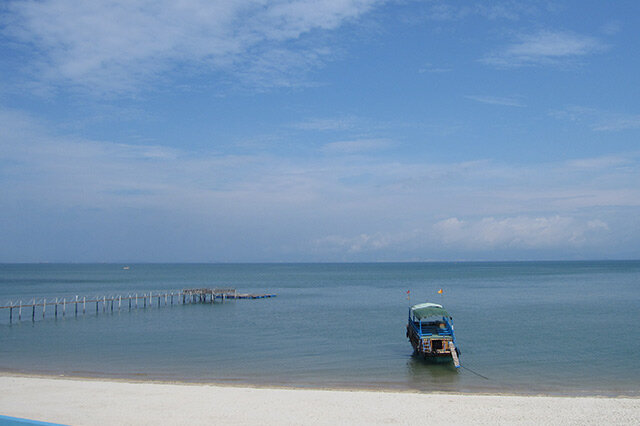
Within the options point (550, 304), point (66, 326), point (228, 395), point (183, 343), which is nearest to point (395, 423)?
point (228, 395)

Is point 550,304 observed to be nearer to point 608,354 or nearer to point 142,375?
point 608,354

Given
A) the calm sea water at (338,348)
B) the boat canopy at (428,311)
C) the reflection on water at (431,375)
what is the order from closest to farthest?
the reflection on water at (431,375)
the calm sea water at (338,348)
the boat canopy at (428,311)

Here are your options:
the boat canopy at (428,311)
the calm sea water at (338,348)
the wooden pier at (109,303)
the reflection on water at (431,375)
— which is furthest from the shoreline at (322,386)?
the wooden pier at (109,303)

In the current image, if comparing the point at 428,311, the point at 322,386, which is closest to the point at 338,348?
the point at 428,311

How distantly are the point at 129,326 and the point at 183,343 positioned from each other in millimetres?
12266

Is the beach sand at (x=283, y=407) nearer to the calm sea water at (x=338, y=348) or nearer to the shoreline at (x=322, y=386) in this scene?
the shoreline at (x=322, y=386)

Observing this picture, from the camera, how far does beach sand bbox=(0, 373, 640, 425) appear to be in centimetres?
1719

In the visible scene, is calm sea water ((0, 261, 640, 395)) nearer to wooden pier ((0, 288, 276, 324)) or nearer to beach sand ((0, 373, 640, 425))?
wooden pier ((0, 288, 276, 324))

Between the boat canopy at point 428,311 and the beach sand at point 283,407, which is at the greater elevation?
the boat canopy at point 428,311

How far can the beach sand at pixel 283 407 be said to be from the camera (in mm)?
17188

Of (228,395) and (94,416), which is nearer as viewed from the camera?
(94,416)

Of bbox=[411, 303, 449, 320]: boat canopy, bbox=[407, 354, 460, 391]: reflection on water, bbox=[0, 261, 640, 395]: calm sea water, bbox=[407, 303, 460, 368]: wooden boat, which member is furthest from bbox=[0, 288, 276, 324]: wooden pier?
bbox=[407, 354, 460, 391]: reflection on water

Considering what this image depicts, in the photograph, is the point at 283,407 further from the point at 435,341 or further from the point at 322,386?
the point at 435,341

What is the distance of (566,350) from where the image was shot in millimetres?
33062
